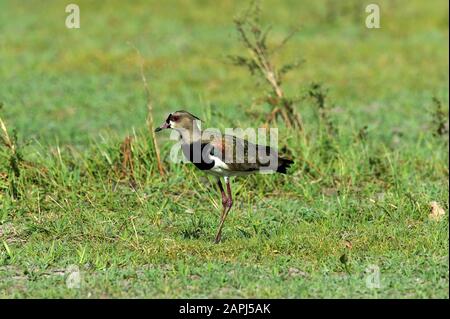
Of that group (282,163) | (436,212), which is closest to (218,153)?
(282,163)

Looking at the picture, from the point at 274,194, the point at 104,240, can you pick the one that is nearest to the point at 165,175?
the point at 274,194

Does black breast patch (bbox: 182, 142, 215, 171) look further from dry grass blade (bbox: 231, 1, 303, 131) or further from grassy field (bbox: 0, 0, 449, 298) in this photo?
dry grass blade (bbox: 231, 1, 303, 131)

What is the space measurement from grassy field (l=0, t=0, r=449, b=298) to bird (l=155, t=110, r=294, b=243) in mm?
447

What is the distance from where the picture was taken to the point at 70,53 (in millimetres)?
13938

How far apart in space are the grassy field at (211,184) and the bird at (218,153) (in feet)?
1.47

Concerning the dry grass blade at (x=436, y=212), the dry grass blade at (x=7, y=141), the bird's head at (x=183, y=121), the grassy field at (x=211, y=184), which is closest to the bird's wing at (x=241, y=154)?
the bird's head at (x=183, y=121)

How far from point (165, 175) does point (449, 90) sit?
5.36 m

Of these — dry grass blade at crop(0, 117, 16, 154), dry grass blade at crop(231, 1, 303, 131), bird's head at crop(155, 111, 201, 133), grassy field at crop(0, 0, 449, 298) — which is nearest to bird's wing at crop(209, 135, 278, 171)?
bird's head at crop(155, 111, 201, 133)

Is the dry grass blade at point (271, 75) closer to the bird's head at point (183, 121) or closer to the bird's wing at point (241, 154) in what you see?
the bird's wing at point (241, 154)

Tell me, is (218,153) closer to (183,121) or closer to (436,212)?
(183,121)

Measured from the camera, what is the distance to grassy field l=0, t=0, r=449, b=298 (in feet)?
19.3

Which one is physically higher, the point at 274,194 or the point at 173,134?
the point at 173,134

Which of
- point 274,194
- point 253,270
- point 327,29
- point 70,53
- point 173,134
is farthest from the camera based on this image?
point 327,29
